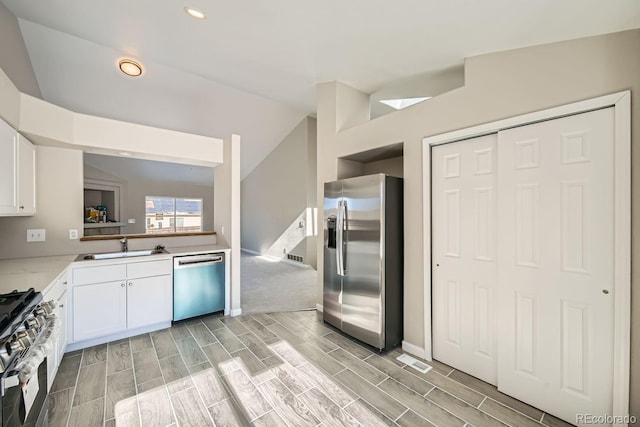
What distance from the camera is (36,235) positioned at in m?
2.73

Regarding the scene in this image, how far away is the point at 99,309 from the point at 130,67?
3.11 m

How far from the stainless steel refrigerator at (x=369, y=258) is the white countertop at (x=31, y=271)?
207cm

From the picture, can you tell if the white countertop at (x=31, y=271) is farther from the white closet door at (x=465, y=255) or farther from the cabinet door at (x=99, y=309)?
the white closet door at (x=465, y=255)

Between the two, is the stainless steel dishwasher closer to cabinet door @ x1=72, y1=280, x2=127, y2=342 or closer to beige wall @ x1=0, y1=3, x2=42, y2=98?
cabinet door @ x1=72, y1=280, x2=127, y2=342

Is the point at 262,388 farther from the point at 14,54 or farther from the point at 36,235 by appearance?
the point at 14,54

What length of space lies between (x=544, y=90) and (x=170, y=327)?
425 centimetres

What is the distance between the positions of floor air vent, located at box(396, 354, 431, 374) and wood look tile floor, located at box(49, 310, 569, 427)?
0.20 ft

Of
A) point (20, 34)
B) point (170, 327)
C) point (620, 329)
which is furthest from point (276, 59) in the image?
point (620, 329)

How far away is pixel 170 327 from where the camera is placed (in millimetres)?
3086

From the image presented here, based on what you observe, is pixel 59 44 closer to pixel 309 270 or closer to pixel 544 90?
pixel 544 90

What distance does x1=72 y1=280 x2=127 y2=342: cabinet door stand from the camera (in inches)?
98.7

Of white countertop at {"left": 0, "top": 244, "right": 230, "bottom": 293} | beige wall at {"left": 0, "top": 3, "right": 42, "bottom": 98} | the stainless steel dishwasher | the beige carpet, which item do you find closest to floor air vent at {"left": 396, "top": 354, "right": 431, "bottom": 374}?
the beige carpet

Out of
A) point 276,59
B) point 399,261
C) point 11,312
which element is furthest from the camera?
point 276,59

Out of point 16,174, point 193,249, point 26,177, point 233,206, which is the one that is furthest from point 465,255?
point 26,177
